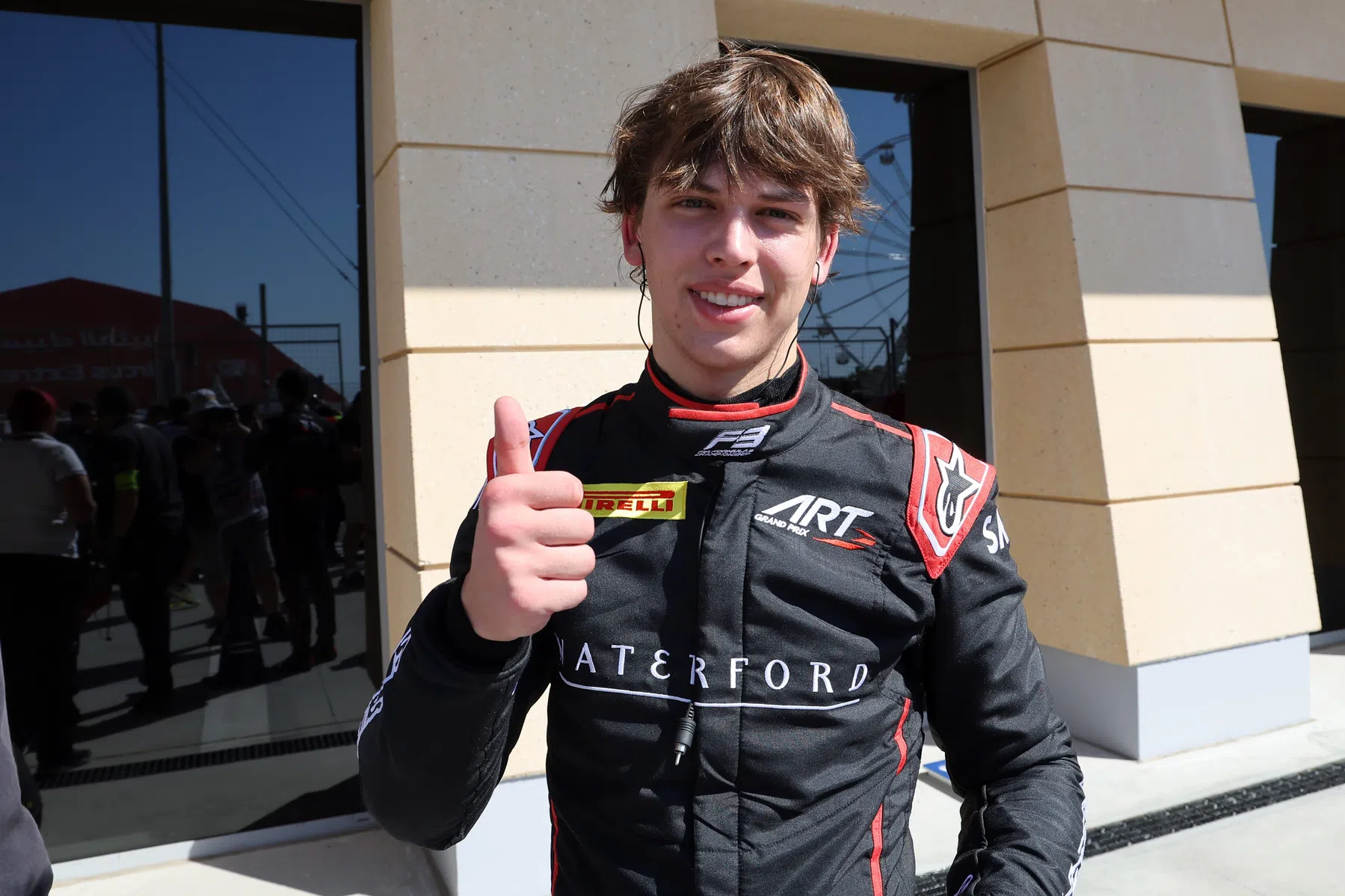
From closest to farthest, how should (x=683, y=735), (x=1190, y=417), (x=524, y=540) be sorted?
(x=524, y=540) → (x=683, y=735) → (x=1190, y=417)

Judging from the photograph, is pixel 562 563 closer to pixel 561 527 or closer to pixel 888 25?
pixel 561 527

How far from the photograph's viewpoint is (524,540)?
1.02 meters

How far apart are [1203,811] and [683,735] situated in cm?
327

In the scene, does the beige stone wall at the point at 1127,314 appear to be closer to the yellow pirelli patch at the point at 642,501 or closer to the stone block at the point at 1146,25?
the stone block at the point at 1146,25

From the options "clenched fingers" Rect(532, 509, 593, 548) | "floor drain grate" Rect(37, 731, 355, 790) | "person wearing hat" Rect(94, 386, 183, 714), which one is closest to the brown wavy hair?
"clenched fingers" Rect(532, 509, 593, 548)

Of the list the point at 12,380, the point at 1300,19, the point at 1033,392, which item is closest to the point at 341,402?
the point at 12,380

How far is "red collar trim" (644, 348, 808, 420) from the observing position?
132 cm

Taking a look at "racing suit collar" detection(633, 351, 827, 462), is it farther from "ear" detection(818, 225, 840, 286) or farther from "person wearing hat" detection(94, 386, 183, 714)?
"person wearing hat" detection(94, 386, 183, 714)

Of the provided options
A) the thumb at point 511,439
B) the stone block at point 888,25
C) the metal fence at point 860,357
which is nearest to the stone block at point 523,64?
the stone block at point 888,25

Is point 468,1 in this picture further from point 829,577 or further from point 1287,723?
point 1287,723

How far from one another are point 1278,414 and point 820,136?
4.02 m

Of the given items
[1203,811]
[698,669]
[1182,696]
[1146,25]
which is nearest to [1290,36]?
[1146,25]

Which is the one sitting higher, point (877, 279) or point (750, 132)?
point (877, 279)

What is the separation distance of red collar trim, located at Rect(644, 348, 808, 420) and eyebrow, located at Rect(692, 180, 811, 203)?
0.87ft
